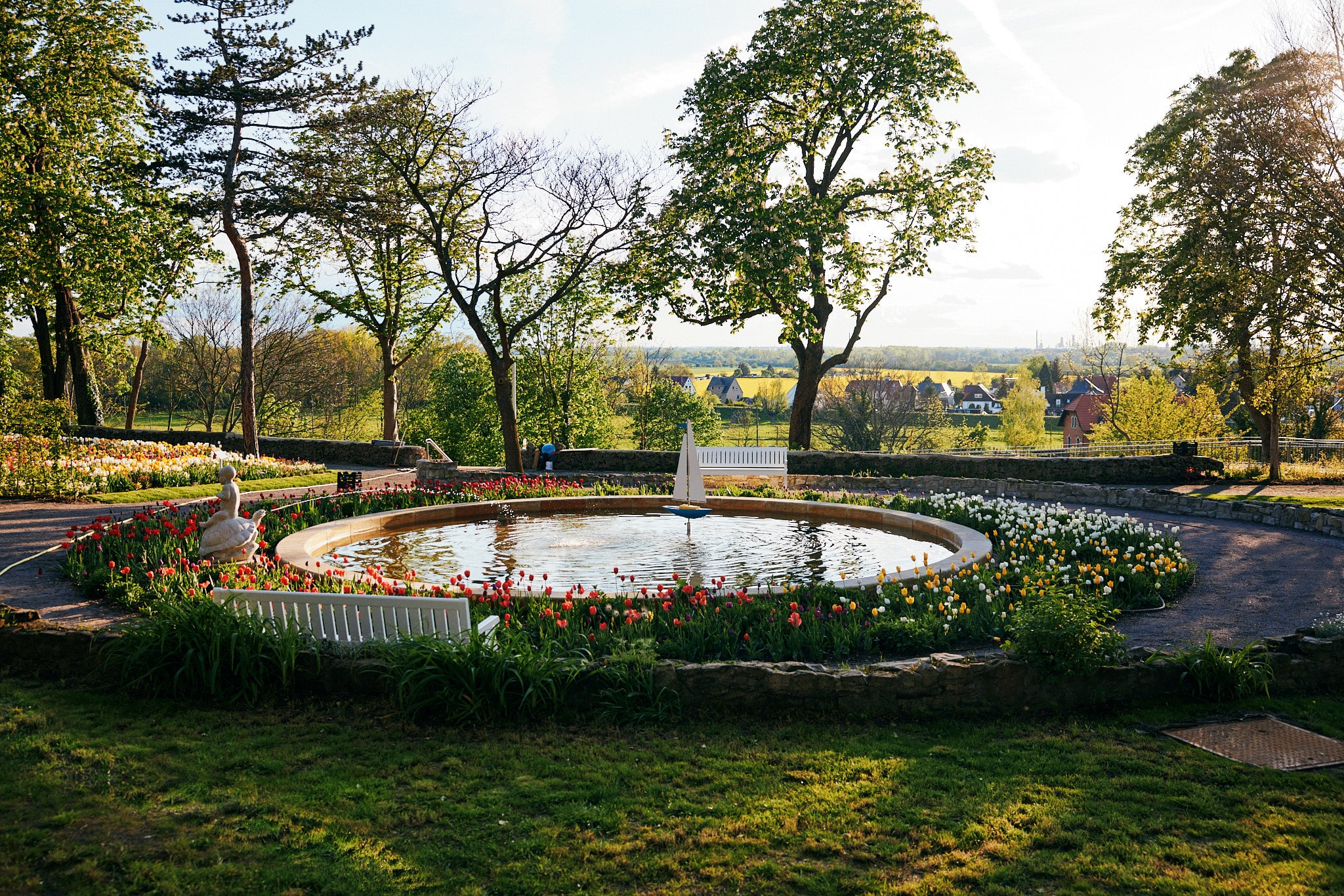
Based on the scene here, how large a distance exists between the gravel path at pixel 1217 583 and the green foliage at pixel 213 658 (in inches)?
58.9

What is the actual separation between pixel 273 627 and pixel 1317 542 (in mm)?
12616

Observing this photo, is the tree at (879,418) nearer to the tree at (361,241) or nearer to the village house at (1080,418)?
the tree at (361,241)

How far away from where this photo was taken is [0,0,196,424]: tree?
2208 centimetres

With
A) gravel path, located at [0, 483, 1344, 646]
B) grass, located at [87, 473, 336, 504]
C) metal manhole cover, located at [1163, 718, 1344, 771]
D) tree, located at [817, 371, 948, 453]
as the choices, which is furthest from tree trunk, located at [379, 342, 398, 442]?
metal manhole cover, located at [1163, 718, 1344, 771]

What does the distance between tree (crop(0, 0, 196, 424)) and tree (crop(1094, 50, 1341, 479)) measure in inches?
971

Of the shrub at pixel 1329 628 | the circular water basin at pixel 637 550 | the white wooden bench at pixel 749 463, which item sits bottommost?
the circular water basin at pixel 637 550

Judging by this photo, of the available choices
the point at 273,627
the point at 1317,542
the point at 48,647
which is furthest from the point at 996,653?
the point at 1317,542

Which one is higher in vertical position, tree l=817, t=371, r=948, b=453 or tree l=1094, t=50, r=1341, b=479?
tree l=1094, t=50, r=1341, b=479

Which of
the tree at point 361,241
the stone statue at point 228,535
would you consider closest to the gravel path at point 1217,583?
the stone statue at point 228,535

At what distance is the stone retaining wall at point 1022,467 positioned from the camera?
58.6 ft

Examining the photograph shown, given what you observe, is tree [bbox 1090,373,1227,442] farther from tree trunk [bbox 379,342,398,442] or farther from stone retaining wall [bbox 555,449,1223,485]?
tree trunk [bbox 379,342,398,442]

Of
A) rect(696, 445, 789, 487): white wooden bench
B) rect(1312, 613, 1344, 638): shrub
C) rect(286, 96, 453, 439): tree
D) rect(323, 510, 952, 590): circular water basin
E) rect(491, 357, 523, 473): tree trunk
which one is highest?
rect(286, 96, 453, 439): tree

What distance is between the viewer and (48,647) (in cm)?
591

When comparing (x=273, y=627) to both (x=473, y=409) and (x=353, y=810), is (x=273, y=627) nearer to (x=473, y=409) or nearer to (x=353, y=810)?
(x=353, y=810)
